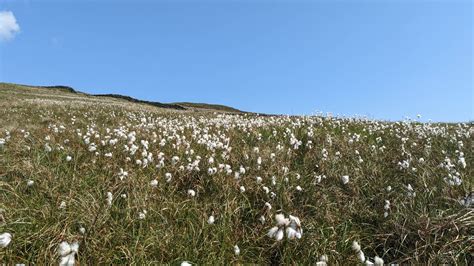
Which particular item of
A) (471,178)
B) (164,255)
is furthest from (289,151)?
(164,255)

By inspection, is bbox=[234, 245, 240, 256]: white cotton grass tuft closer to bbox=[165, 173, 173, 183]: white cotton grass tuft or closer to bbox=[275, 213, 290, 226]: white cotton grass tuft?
bbox=[275, 213, 290, 226]: white cotton grass tuft

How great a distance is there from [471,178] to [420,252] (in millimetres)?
3091

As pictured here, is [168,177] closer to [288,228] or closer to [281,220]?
[288,228]

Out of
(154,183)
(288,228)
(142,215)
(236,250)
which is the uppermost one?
(288,228)

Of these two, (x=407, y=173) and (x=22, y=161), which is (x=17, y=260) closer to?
(x=22, y=161)

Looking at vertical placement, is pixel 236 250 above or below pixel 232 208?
below

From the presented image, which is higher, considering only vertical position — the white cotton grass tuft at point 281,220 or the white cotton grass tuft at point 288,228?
the white cotton grass tuft at point 281,220

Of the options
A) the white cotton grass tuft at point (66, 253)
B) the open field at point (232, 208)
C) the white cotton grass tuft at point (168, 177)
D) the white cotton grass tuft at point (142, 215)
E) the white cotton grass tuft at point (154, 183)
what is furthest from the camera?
the white cotton grass tuft at point (168, 177)

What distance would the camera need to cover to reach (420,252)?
194 inches

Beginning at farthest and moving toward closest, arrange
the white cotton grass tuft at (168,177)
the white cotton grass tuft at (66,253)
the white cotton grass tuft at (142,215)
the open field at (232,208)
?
the white cotton grass tuft at (168,177), the white cotton grass tuft at (142,215), the open field at (232,208), the white cotton grass tuft at (66,253)

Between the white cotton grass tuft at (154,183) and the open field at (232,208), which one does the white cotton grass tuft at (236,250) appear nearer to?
the open field at (232,208)

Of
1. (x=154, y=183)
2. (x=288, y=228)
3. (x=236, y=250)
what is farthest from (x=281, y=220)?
(x=154, y=183)

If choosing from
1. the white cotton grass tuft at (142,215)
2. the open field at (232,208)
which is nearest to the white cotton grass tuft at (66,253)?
the open field at (232,208)

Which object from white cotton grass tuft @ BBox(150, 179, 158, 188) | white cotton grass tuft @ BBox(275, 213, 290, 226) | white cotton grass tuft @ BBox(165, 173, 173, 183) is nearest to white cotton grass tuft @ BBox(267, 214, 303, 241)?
white cotton grass tuft @ BBox(275, 213, 290, 226)
